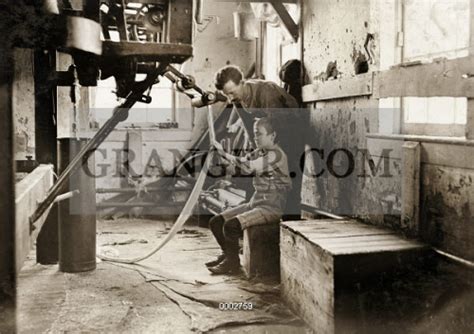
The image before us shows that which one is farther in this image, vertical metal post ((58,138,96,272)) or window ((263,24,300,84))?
window ((263,24,300,84))

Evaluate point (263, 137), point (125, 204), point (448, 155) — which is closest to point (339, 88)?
point (263, 137)

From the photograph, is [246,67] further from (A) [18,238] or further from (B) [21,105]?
(A) [18,238]

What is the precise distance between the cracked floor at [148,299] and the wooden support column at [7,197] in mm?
2372

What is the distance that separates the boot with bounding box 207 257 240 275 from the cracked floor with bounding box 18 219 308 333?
10 cm

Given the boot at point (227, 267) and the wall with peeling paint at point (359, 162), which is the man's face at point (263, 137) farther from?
the boot at point (227, 267)

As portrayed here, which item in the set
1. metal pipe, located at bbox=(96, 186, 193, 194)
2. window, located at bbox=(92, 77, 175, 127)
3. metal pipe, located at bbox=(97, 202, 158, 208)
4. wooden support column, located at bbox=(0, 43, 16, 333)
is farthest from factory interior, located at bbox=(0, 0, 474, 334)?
window, located at bbox=(92, 77, 175, 127)

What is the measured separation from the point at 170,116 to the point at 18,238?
7355 millimetres

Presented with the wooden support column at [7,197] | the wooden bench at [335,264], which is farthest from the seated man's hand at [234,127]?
the wooden support column at [7,197]

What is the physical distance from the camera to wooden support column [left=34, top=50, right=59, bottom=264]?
169 inches

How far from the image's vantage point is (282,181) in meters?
5.08

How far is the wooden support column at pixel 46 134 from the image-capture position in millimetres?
4289

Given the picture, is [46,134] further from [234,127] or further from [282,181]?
[234,127]

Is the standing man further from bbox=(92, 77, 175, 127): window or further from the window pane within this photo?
bbox=(92, 77, 175, 127): window

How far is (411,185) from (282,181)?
1.57 meters
